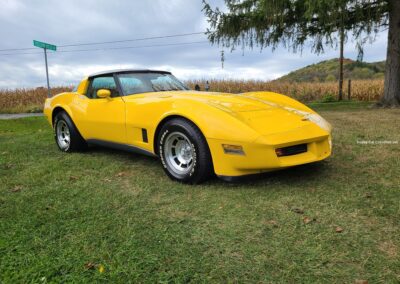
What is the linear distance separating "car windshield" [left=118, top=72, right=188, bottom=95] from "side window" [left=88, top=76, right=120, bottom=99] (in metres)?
0.12

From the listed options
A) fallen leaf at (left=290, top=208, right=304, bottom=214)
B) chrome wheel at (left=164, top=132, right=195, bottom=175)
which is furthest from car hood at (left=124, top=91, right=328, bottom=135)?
fallen leaf at (left=290, top=208, right=304, bottom=214)

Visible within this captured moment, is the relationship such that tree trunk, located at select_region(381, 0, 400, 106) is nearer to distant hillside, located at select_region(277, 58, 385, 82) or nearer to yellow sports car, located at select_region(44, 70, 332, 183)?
yellow sports car, located at select_region(44, 70, 332, 183)

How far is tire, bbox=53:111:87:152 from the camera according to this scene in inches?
197

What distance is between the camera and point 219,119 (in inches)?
124

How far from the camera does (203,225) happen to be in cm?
254

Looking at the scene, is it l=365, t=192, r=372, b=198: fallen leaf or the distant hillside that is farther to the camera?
the distant hillside

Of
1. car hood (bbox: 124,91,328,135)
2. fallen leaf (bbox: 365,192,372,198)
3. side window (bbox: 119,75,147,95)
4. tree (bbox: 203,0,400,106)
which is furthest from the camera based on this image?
tree (bbox: 203,0,400,106)

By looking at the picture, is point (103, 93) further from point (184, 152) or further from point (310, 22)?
point (310, 22)

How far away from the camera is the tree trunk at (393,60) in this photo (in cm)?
1001

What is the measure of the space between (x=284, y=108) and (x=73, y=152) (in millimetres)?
3367

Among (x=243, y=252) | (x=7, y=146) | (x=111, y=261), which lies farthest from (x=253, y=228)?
(x=7, y=146)

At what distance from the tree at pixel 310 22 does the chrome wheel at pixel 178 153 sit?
7.28 m

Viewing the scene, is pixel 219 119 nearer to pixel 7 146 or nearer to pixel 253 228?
pixel 253 228

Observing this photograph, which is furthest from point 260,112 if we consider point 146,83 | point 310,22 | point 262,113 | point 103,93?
point 310,22
